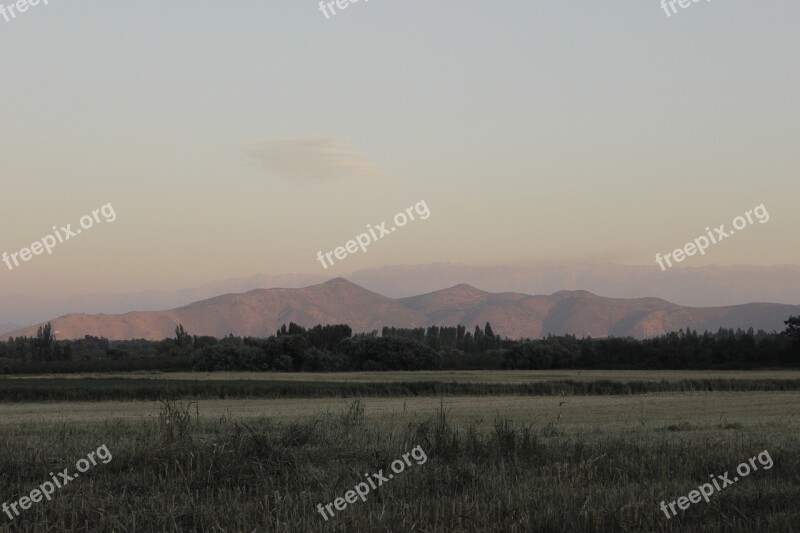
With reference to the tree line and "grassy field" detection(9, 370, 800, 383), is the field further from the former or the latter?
the tree line

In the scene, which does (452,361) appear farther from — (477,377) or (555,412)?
(555,412)

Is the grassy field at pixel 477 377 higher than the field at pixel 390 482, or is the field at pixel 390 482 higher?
the field at pixel 390 482

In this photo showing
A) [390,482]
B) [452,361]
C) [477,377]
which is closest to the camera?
[390,482]

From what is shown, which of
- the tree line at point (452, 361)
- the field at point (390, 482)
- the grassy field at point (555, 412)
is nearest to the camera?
the field at point (390, 482)

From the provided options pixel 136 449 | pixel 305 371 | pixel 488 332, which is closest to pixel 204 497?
pixel 136 449

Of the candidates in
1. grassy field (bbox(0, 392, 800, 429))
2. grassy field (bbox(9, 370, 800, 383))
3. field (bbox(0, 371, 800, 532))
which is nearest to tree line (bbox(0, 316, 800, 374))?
grassy field (bbox(9, 370, 800, 383))

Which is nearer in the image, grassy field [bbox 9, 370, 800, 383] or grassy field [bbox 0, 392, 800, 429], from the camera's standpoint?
grassy field [bbox 0, 392, 800, 429]

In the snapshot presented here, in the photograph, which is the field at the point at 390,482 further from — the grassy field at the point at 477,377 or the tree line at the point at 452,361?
the tree line at the point at 452,361

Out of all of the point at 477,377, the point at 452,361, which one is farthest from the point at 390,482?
the point at 452,361

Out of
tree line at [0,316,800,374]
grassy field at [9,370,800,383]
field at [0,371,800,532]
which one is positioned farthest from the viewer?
→ tree line at [0,316,800,374]

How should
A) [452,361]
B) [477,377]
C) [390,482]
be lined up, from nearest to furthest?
1. [390,482]
2. [477,377]
3. [452,361]

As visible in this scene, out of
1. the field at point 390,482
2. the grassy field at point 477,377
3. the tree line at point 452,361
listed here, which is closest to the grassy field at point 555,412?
the field at point 390,482

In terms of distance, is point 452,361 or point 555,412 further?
point 452,361

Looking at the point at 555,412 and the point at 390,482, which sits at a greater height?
the point at 390,482
